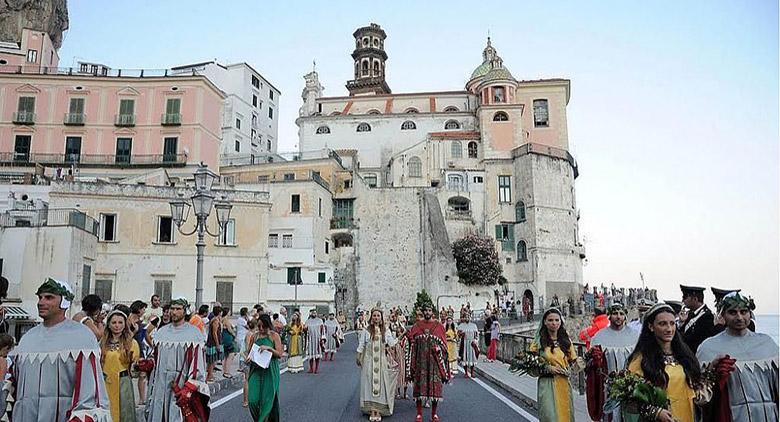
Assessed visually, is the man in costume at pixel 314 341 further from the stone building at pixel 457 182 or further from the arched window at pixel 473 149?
the arched window at pixel 473 149

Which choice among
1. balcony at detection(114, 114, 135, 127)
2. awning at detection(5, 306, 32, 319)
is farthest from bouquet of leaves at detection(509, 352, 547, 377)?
balcony at detection(114, 114, 135, 127)

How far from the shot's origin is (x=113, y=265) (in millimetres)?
33812

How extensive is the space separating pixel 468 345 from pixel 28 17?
60.7 metres

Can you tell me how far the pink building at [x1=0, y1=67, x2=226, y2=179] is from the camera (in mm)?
45406

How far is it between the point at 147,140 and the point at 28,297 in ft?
71.5

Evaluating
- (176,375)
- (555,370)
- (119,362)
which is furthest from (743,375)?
(119,362)

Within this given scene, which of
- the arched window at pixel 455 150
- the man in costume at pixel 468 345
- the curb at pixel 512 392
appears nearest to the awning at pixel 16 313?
the man in costume at pixel 468 345

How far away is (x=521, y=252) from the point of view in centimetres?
5359

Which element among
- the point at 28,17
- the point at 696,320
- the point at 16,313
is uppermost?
the point at 28,17

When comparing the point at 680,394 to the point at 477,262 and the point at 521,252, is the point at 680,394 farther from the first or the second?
the point at 521,252

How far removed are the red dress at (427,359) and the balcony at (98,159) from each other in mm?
38820

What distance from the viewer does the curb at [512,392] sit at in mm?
10796

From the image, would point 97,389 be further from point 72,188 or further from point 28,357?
point 72,188

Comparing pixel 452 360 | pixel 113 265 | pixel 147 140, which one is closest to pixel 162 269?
pixel 113 265
